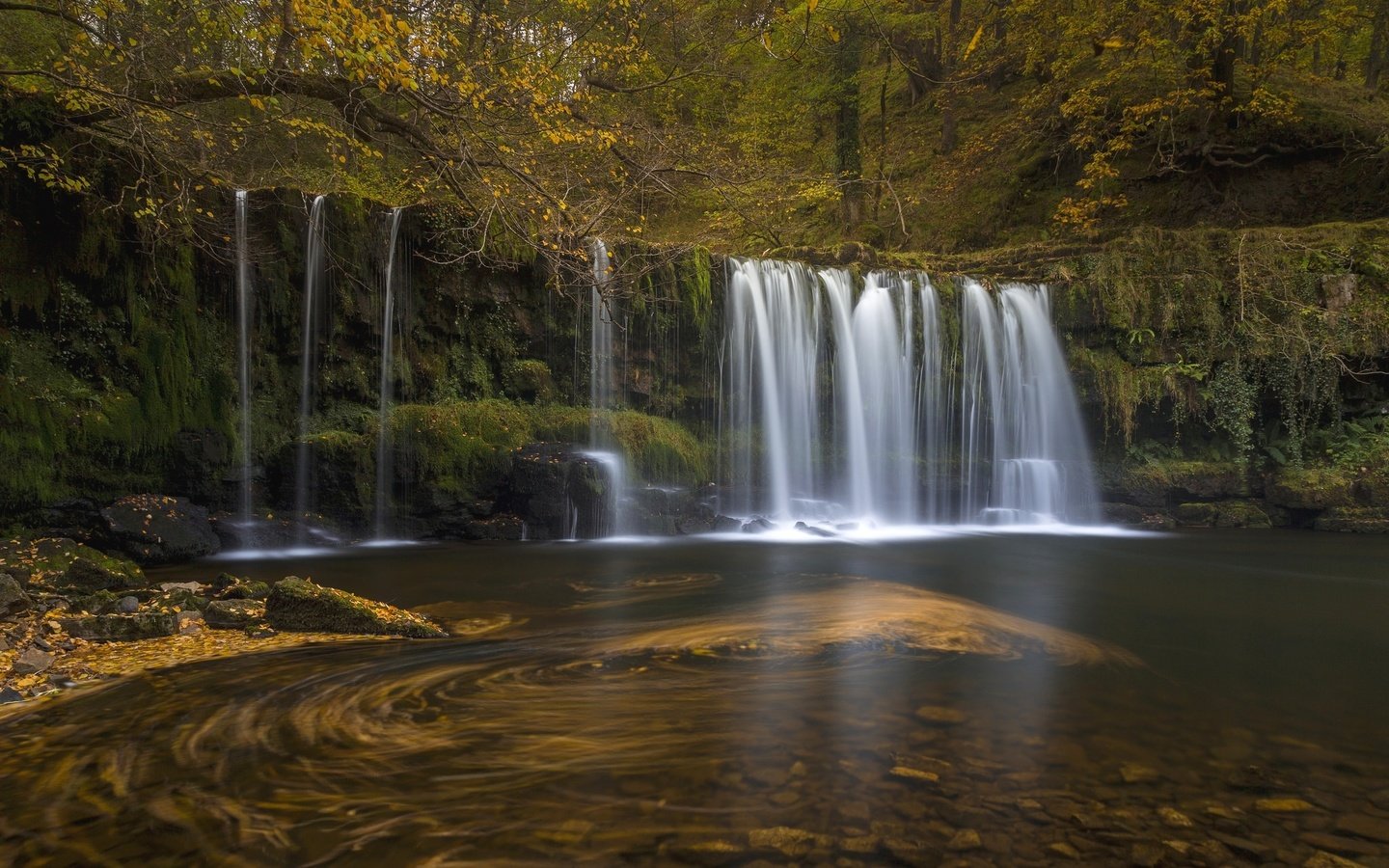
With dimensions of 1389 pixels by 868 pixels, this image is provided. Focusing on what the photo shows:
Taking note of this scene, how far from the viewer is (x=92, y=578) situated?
6031 mm

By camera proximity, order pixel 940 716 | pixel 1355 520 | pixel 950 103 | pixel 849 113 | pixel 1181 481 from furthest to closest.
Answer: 1. pixel 950 103
2. pixel 849 113
3. pixel 1181 481
4. pixel 1355 520
5. pixel 940 716

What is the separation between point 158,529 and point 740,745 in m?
7.77

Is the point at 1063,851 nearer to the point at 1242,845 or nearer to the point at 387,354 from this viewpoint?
the point at 1242,845

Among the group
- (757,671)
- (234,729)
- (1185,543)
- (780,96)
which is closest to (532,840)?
(234,729)

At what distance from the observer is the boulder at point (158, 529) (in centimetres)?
805

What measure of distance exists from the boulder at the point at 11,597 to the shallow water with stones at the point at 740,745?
1.76 metres

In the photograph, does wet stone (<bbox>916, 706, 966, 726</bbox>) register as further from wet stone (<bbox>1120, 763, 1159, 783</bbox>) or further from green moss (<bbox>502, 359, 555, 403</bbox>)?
green moss (<bbox>502, 359, 555, 403</bbox>)

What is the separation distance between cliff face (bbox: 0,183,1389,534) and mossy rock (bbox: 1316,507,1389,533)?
4 centimetres

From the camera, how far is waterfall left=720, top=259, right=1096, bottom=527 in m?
12.3

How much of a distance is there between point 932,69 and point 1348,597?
1799cm

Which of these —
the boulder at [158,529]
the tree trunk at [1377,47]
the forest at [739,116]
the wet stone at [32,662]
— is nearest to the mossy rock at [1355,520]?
the forest at [739,116]

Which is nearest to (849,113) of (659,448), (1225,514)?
(659,448)

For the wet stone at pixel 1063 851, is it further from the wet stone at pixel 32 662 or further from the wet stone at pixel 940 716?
the wet stone at pixel 32 662

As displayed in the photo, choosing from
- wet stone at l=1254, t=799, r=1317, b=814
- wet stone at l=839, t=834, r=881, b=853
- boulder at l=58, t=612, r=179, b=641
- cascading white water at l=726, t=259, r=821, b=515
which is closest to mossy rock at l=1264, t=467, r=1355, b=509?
cascading white water at l=726, t=259, r=821, b=515
